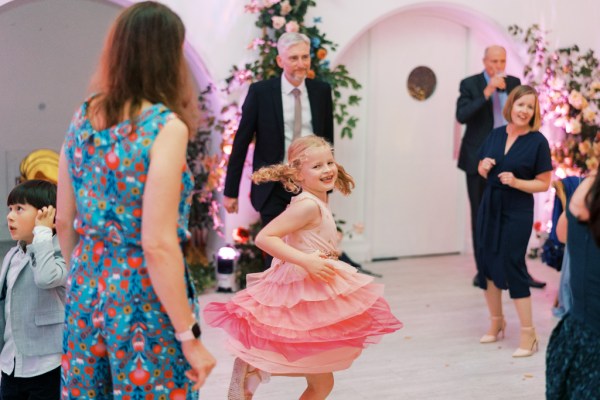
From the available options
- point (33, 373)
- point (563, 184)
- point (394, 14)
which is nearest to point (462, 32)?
point (394, 14)

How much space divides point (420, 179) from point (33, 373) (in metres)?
4.89

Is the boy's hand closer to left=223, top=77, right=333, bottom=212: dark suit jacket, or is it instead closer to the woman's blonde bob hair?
left=223, top=77, right=333, bottom=212: dark suit jacket

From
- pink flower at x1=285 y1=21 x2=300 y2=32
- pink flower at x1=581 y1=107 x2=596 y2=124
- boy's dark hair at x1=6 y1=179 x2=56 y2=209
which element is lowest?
boy's dark hair at x1=6 y1=179 x2=56 y2=209

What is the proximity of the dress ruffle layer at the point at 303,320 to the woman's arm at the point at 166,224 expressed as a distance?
1095mm

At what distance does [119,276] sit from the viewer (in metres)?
2.09

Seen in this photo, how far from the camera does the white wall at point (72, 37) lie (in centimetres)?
661

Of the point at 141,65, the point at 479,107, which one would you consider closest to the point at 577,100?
the point at 479,107

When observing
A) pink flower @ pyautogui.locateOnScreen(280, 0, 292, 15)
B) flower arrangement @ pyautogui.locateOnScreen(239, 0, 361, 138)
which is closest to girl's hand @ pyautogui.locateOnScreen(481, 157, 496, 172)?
flower arrangement @ pyautogui.locateOnScreen(239, 0, 361, 138)

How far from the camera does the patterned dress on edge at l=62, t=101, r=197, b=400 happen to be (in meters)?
2.07

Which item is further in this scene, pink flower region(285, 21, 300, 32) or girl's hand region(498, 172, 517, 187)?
pink flower region(285, 21, 300, 32)

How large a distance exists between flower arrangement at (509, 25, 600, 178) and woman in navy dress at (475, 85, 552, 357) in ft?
8.02

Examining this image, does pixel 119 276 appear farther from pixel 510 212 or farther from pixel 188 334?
pixel 510 212

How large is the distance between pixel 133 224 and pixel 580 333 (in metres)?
1.27

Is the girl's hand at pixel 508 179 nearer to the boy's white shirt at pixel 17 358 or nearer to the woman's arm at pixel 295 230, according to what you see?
the woman's arm at pixel 295 230
